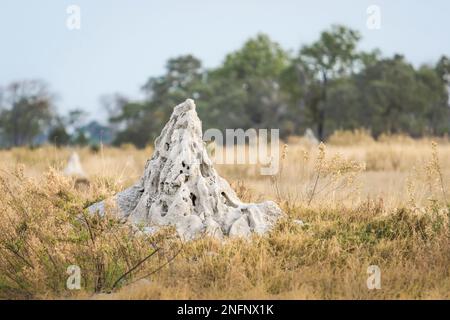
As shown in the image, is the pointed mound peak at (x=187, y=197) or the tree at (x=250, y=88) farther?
the tree at (x=250, y=88)

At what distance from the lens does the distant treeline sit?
4044 centimetres

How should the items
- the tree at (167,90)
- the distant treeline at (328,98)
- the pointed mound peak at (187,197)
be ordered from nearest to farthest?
1. the pointed mound peak at (187,197)
2. the distant treeline at (328,98)
3. the tree at (167,90)

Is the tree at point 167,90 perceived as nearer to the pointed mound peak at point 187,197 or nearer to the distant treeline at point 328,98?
the distant treeline at point 328,98

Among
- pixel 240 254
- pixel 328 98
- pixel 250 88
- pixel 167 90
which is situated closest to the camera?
pixel 240 254

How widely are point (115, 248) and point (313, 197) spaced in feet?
13.0

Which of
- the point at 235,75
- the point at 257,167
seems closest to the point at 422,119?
the point at 235,75

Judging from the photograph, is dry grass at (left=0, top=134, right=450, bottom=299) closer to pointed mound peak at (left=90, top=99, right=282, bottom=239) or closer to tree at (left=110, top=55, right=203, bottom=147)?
pointed mound peak at (left=90, top=99, right=282, bottom=239)

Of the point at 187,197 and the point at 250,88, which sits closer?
the point at 187,197

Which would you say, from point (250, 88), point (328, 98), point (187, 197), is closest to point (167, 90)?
point (250, 88)

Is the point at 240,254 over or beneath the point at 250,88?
beneath

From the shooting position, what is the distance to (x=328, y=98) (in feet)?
140

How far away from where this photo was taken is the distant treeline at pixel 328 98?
40438 mm

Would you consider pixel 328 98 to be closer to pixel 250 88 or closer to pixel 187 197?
pixel 250 88

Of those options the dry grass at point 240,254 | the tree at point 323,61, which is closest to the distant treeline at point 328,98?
the tree at point 323,61
